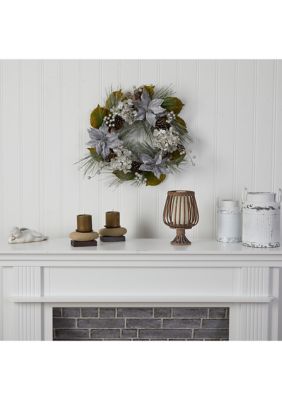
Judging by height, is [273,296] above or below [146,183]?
below

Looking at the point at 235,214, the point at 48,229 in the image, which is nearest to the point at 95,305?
the point at 48,229

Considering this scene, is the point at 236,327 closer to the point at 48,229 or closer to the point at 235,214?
the point at 235,214

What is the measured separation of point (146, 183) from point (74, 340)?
1.02 meters

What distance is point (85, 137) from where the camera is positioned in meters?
3.32

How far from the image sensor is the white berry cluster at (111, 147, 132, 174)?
3160 millimetres

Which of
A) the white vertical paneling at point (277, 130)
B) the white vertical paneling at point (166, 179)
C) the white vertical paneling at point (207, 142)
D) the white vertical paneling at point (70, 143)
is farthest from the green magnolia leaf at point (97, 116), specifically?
the white vertical paneling at point (277, 130)

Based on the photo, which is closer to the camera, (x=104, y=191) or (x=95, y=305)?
(x=95, y=305)

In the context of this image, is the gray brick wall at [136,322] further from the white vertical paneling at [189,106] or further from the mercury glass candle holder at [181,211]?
the white vertical paneling at [189,106]

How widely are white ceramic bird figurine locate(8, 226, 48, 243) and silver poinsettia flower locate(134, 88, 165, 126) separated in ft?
3.00

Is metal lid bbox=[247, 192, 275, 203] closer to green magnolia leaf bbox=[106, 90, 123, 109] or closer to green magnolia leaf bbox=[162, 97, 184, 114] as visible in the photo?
green magnolia leaf bbox=[162, 97, 184, 114]

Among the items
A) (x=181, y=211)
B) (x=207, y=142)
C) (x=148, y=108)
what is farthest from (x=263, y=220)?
(x=148, y=108)

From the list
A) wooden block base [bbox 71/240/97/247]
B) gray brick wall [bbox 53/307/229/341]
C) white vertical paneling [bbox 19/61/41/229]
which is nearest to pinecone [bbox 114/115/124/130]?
white vertical paneling [bbox 19/61/41/229]

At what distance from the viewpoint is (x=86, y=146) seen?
10.9 ft

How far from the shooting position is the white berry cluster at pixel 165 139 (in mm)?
3141
